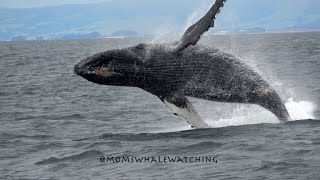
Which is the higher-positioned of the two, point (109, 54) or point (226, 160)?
point (109, 54)

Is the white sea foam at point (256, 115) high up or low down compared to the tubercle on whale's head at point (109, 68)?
down

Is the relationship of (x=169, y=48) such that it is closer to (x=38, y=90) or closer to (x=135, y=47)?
(x=135, y=47)

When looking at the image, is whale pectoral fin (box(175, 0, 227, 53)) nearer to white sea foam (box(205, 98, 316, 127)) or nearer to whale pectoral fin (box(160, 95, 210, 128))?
whale pectoral fin (box(160, 95, 210, 128))

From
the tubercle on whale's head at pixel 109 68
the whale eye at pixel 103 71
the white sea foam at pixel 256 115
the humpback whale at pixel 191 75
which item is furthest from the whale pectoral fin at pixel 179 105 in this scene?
the white sea foam at pixel 256 115

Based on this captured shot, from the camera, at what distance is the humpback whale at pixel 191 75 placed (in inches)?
529

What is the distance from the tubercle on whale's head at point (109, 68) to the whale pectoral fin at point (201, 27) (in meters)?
1.14

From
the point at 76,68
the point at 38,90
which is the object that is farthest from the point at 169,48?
the point at 38,90

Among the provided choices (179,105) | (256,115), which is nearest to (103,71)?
(179,105)

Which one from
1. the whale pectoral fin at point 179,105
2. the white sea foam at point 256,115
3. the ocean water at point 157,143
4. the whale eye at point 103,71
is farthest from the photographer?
the white sea foam at point 256,115

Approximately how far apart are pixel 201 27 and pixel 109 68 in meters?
2.17

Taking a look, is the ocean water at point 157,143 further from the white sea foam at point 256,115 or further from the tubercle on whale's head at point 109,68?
the tubercle on whale's head at point 109,68

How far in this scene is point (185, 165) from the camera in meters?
10.8

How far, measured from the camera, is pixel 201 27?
524 inches

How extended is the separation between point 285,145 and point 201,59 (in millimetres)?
2922
